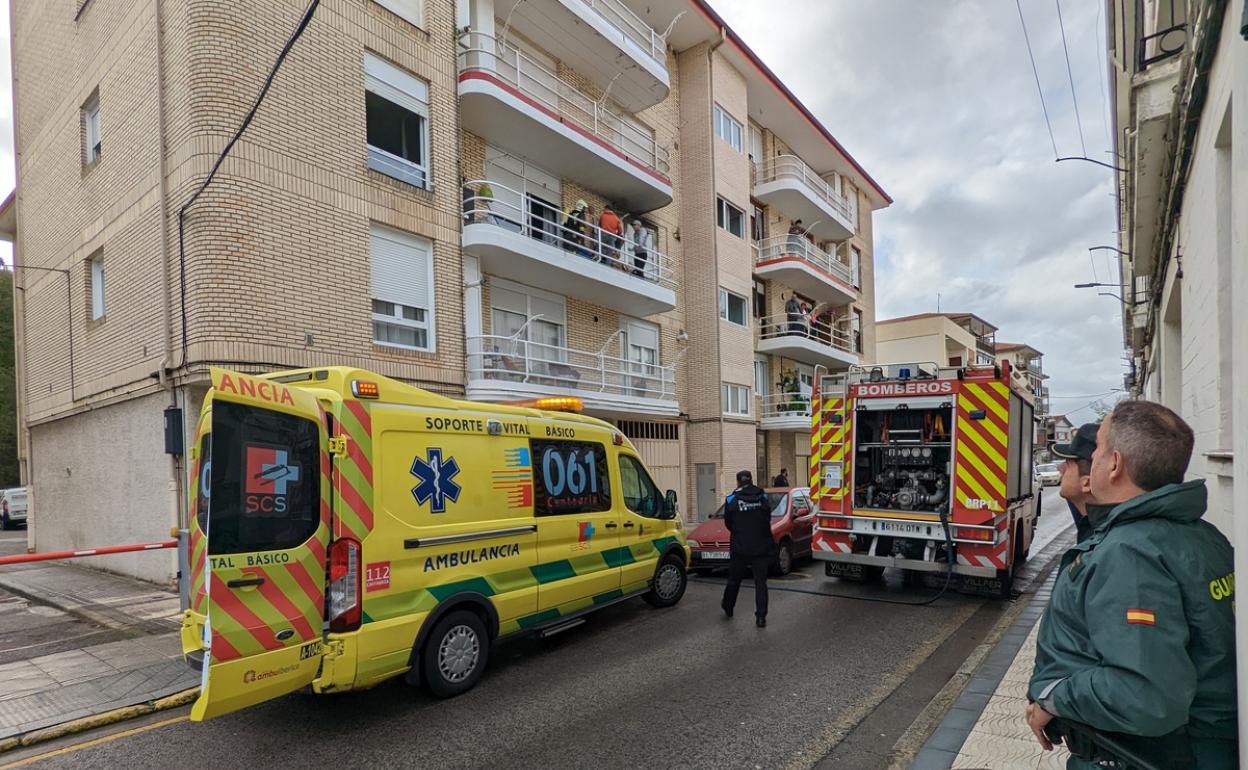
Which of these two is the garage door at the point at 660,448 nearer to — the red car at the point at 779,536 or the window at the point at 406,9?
the red car at the point at 779,536

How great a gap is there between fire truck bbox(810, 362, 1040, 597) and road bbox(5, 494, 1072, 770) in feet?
4.51

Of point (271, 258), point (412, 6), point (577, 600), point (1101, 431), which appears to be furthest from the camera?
point (412, 6)

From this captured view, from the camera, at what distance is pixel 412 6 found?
39.3 feet

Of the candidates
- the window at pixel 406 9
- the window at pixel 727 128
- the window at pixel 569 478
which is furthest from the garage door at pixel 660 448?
the window at pixel 406 9

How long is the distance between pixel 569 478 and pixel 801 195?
1962 cm

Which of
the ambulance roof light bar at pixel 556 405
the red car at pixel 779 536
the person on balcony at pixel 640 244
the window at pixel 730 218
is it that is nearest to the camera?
the ambulance roof light bar at pixel 556 405

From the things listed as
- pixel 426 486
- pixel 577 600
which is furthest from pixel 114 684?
pixel 577 600

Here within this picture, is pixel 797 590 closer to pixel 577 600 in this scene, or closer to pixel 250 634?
pixel 577 600

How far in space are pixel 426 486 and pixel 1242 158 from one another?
5.11 metres

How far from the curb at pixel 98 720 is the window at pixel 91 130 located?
415 inches

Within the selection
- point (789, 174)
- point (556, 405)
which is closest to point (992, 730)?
point (556, 405)

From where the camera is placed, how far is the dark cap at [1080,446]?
9.68ft

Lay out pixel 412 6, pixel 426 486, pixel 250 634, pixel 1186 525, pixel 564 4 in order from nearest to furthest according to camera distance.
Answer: pixel 1186 525 → pixel 250 634 → pixel 426 486 → pixel 412 6 → pixel 564 4

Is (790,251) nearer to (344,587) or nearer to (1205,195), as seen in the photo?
(1205,195)
